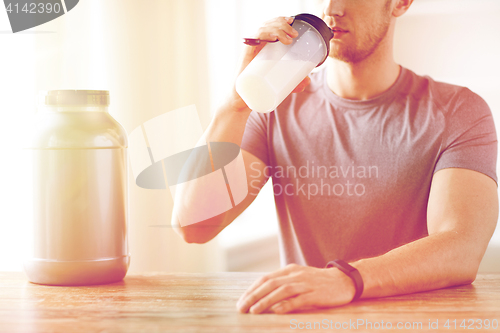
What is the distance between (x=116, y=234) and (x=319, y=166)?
0.62 m

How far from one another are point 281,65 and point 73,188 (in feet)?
1.14

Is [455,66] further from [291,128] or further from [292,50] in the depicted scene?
[292,50]

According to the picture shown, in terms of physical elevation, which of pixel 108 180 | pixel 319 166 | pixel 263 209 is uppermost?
pixel 108 180

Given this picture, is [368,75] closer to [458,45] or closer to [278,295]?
[278,295]

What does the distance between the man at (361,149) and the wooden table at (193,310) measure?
0.34 meters

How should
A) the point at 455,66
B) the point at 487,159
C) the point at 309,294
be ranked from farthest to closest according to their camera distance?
1. the point at 455,66
2. the point at 487,159
3. the point at 309,294

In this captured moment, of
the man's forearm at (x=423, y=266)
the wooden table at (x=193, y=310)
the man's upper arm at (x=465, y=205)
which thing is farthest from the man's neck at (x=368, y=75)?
the wooden table at (x=193, y=310)

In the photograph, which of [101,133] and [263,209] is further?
[263,209]

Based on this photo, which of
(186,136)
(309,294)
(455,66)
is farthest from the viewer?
(455,66)

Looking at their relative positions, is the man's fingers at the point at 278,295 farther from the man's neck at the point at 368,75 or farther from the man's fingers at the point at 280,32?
the man's neck at the point at 368,75

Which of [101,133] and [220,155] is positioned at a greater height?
[101,133]

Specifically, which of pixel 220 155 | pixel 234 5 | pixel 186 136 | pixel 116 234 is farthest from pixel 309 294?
pixel 234 5

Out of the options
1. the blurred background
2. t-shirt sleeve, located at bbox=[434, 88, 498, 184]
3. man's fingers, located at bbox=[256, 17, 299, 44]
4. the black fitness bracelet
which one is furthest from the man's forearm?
the blurred background

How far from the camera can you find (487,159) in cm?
99
